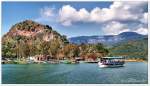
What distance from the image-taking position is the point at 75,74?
553 cm

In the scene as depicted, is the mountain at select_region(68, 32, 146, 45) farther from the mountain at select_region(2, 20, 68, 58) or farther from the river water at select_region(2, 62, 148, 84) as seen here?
the river water at select_region(2, 62, 148, 84)

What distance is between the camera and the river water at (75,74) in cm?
537

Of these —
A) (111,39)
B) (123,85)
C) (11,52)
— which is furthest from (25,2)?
(123,85)

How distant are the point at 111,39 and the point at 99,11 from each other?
1.27 ft

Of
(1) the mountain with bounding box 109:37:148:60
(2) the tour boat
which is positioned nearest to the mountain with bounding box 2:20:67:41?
(2) the tour boat

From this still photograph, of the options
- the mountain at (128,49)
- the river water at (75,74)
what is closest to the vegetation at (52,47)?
the mountain at (128,49)

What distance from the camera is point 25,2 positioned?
18.0 ft

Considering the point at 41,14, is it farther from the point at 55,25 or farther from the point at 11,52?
the point at 11,52

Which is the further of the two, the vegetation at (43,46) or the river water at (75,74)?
the vegetation at (43,46)

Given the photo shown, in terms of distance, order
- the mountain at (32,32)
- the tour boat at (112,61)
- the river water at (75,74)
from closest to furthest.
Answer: the river water at (75,74) → the mountain at (32,32) → the tour boat at (112,61)

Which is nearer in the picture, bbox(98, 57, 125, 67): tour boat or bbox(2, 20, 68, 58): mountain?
bbox(2, 20, 68, 58): mountain

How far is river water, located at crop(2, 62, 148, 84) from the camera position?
5.37 meters

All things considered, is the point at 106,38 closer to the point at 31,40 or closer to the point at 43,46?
the point at 43,46

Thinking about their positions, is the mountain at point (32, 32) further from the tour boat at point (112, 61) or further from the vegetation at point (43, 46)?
the tour boat at point (112, 61)
